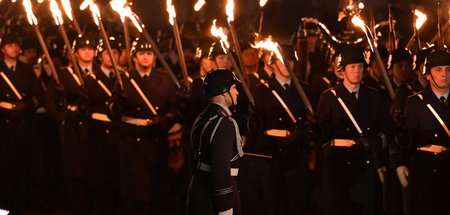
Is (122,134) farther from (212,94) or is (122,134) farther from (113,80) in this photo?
(212,94)

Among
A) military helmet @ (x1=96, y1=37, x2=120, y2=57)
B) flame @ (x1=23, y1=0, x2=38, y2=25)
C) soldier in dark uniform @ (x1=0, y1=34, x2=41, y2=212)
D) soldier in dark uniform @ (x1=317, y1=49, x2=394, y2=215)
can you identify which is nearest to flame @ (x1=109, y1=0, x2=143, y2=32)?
flame @ (x1=23, y1=0, x2=38, y2=25)

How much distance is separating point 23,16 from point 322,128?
10952mm

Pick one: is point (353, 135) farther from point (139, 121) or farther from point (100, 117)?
point (100, 117)

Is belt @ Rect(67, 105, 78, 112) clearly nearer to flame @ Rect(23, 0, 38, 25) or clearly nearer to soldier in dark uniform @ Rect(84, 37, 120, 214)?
soldier in dark uniform @ Rect(84, 37, 120, 214)

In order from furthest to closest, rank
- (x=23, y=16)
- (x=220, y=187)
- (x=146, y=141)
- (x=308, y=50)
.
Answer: (x=23, y=16) < (x=308, y=50) < (x=146, y=141) < (x=220, y=187)

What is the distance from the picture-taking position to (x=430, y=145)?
1043 cm

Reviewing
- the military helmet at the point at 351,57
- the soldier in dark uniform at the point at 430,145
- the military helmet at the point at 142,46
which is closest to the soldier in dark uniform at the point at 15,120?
the military helmet at the point at 142,46

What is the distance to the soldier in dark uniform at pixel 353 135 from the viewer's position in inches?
430

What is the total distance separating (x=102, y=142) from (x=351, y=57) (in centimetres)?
421

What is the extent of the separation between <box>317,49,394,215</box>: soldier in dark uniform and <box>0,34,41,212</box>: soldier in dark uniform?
5128mm

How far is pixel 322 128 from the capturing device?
36.2ft

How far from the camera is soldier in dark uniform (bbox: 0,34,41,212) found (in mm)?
14047

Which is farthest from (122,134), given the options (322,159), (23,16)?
(23,16)

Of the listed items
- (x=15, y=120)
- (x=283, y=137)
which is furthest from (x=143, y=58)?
(x=15, y=120)
